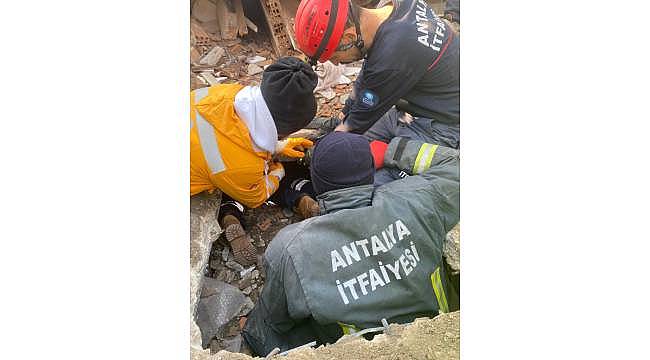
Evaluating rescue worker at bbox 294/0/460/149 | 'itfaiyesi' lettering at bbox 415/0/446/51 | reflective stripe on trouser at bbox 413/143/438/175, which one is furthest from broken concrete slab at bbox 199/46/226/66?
reflective stripe on trouser at bbox 413/143/438/175

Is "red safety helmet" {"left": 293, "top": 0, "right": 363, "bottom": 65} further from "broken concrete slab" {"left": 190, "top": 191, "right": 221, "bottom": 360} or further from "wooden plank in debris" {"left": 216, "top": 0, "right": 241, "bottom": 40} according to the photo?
"broken concrete slab" {"left": 190, "top": 191, "right": 221, "bottom": 360}

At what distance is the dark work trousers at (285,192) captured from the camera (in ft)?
9.08

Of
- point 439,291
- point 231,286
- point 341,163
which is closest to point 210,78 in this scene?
point 341,163

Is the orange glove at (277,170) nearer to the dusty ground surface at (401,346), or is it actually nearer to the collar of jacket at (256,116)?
the collar of jacket at (256,116)

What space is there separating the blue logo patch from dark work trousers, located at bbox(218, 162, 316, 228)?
1.30ft

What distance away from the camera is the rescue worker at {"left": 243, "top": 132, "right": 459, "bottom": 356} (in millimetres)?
2564

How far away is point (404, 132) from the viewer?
9.18 feet

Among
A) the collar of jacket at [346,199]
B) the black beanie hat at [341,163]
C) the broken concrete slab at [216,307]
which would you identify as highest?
the black beanie hat at [341,163]

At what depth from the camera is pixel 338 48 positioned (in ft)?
8.77

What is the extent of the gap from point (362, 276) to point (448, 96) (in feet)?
2.82

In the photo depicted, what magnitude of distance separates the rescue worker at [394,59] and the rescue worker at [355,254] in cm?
14

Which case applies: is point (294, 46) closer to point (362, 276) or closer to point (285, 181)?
point (285, 181)

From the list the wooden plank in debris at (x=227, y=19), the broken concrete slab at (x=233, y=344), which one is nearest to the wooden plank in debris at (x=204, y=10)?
the wooden plank in debris at (x=227, y=19)
